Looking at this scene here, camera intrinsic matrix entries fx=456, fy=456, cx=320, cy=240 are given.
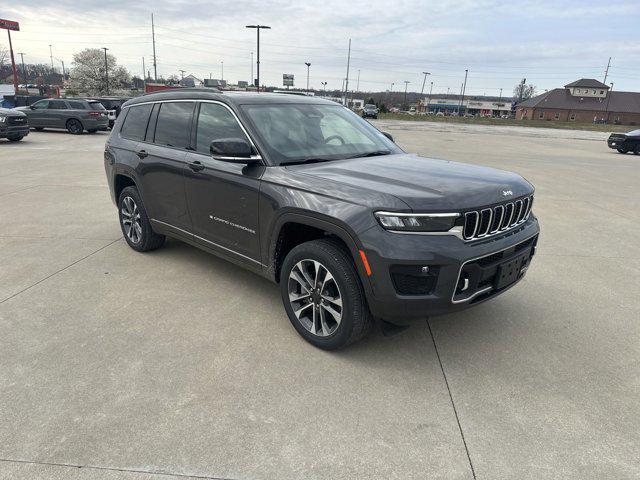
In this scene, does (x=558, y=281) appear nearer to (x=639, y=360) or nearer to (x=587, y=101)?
(x=639, y=360)

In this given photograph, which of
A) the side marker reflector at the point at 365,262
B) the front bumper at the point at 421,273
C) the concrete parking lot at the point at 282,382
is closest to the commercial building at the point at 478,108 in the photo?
the concrete parking lot at the point at 282,382

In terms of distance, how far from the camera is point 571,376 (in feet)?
10.2

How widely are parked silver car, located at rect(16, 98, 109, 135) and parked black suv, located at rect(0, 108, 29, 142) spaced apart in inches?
168

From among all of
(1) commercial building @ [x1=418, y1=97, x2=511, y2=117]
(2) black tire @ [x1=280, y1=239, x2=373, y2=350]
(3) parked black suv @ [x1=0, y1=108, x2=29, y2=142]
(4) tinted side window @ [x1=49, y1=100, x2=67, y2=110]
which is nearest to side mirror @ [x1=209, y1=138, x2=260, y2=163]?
(2) black tire @ [x1=280, y1=239, x2=373, y2=350]

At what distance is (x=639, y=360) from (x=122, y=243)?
18.1 ft

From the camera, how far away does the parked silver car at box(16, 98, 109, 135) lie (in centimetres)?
2130

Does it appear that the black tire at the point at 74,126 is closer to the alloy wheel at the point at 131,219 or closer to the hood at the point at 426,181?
the alloy wheel at the point at 131,219

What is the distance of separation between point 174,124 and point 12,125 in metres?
15.8

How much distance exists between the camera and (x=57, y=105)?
848 inches

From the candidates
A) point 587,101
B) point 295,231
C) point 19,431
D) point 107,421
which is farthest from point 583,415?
point 587,101

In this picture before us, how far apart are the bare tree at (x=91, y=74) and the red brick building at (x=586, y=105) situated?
80811 mm

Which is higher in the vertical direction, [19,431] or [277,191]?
[277,191]

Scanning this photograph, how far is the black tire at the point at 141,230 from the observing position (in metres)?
5.12

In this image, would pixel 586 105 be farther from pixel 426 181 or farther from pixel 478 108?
pixel 426 181
